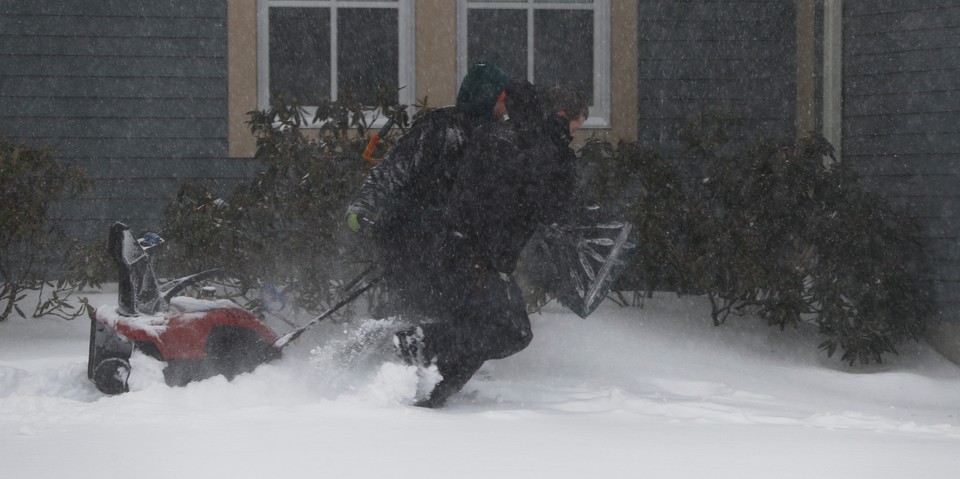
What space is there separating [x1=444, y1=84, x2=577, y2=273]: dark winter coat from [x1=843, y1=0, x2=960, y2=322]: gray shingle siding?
135 inches

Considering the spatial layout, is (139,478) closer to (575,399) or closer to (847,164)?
(575,399)

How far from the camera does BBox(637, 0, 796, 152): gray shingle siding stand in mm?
8398

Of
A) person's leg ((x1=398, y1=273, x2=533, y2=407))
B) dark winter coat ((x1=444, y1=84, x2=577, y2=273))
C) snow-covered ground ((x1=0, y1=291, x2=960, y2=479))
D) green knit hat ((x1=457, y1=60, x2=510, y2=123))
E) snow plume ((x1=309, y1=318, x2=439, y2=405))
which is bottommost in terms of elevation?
snow-covered ground ((x1=0, y1=291, x2=960, y2=479))

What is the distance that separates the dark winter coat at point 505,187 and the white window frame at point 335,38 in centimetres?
337

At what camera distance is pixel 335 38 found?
834cm

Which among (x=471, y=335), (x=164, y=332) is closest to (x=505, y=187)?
(x=471, y=335)

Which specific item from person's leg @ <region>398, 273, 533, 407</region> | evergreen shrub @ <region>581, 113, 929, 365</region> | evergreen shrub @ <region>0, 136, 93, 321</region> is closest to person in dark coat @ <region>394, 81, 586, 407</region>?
person's leg @ <region>398, 273, 533, 407</region>

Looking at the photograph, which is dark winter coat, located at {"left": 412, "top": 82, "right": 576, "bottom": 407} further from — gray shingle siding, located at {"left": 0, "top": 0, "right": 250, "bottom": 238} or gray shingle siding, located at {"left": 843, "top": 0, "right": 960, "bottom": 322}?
gray shingle siding, located at {"left": 0, "top": 0, "right": 250, "bottom": 238}

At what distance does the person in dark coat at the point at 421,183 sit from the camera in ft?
16.8

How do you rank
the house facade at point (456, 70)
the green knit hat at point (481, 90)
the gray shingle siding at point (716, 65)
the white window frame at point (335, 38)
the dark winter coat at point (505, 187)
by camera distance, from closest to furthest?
the dark winter coat at point (505, 187) < the green knit hat at point (481, 90) < the house facade at point (456, 70) < the white window frame at point (335, 38) < the gray shingle siding at point (716, 65)

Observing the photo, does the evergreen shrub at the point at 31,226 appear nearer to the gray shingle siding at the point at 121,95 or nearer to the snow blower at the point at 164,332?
the gray shingle siding at the point at 121,95

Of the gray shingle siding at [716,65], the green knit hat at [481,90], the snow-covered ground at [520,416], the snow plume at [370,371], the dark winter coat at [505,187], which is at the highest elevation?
the gray shingle siding at [716,65]

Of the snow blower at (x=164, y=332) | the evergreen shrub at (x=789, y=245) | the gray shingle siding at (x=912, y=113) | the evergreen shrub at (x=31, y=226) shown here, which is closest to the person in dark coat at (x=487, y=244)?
the snow blower at (x=164, y=332)

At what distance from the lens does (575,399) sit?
5.38 m
